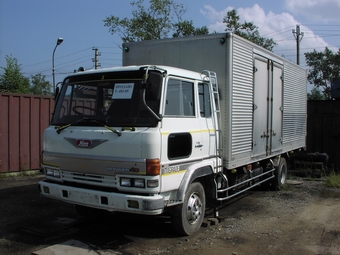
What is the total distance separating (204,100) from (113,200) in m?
2.15

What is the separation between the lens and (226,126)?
6.07 metres

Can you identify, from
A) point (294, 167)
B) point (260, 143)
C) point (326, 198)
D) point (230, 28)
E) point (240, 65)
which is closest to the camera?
point (240, 65)

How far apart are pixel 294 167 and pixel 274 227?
21.6 ft

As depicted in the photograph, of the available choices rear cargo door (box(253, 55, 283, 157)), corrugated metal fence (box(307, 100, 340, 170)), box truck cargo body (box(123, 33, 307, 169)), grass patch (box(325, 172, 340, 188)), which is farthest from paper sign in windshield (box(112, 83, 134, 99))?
corrugated metal fence (box(307, 100, 340, 170))

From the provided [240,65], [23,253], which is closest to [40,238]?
[23,253]

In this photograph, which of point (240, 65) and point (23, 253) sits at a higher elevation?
point (240, 65)

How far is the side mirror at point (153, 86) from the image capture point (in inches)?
181

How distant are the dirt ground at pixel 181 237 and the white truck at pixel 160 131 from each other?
1.32 ft

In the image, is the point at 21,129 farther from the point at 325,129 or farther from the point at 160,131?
the point at 325,129

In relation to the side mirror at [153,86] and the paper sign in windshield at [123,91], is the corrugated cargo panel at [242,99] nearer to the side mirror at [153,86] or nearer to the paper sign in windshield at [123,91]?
the side mirror at [153,86]

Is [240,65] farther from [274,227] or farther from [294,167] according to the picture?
[294,167]

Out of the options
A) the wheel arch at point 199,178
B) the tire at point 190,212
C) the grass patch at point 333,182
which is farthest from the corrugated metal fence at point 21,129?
the grass patch at point 333,182

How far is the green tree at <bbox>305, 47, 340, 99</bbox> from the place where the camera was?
40156mm

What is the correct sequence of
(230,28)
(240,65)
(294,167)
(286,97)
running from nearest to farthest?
(240,65), (286,97), (294,167), (230,28)
